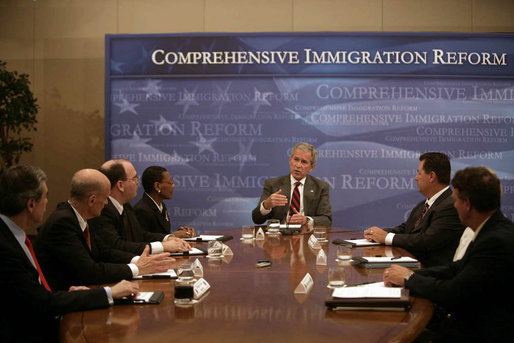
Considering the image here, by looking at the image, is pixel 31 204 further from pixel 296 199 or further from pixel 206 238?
pixel 296 199

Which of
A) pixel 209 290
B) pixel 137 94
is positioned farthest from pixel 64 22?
pixel 209 290

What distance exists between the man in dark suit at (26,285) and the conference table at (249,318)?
0.07 meters

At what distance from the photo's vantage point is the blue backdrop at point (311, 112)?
21.7ft

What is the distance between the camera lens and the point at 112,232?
3660 millimetres

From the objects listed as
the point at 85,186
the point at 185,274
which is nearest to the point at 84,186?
the point at 85,186

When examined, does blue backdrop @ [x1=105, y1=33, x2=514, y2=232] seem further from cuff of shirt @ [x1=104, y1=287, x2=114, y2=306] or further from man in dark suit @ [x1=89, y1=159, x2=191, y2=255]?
cuff of shirt @ [x1=104, y1=287, x2=114, y2=306]

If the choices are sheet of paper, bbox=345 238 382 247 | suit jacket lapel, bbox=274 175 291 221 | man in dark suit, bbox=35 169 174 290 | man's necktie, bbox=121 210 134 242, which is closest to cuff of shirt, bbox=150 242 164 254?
man's necktie, bbox=121 210 134 242

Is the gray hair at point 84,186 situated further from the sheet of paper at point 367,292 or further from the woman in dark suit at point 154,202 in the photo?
the woman in dark suit at point 154,202

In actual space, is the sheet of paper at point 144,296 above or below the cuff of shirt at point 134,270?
below

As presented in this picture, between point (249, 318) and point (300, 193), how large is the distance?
3404 mm

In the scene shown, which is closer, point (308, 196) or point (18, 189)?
point (18, 189)

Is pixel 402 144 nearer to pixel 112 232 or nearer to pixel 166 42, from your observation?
pixel 166 42

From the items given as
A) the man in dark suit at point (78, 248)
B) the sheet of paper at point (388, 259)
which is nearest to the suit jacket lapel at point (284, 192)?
the sheet of paper at point (388, 259)

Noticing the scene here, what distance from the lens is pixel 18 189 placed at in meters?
2.50
